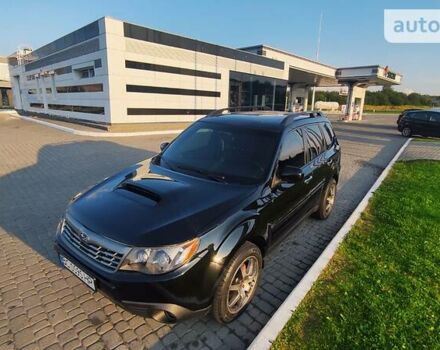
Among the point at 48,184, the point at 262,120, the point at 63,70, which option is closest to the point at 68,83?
the point at 63,70

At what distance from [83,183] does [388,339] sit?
652cm

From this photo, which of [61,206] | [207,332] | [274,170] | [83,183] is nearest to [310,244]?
[274,170]

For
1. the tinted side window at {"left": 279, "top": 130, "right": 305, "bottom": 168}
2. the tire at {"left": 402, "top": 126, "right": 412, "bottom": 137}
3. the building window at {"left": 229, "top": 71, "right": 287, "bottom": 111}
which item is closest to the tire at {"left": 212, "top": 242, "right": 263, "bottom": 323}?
the tinted side window at {"left": 279, "top": 130, "right": 305, "bottom": 168}

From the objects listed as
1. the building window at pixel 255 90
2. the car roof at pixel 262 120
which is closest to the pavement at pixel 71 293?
the car roof at pixel 262 120

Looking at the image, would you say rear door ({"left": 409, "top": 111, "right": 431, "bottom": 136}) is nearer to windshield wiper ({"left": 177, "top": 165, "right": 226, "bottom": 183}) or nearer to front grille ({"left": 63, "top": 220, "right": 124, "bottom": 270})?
windshield wiper ({"left": 177, "top": 165, "right": 226, "bottom": 183})

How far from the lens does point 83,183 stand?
267 inches

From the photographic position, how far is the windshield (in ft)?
10.3

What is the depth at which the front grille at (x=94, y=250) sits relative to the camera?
2.21 metres

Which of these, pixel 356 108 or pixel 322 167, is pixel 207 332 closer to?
pixel 322 167

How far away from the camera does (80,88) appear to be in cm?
2067

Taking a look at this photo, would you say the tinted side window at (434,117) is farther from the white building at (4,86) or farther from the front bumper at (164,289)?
the white building at (4,86)

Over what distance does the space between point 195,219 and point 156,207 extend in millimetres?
400

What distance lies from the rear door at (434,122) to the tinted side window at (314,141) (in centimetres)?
1820

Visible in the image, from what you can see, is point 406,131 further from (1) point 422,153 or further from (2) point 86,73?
(2) point 86,73
